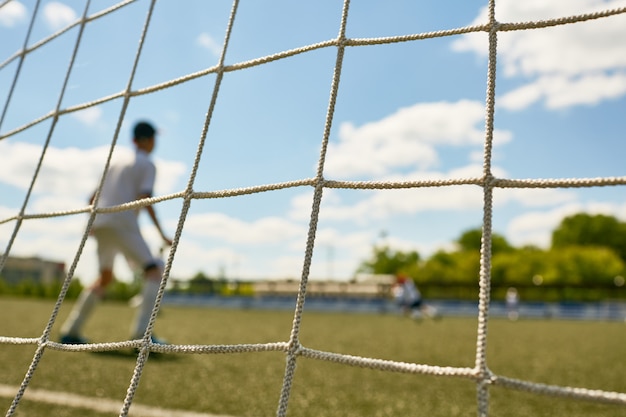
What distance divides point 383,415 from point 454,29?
4.38 ft

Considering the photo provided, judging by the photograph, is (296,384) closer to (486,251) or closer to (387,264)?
(486,251)

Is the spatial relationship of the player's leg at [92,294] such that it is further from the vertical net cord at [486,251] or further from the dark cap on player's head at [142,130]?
the vertical net cord at [486,251]

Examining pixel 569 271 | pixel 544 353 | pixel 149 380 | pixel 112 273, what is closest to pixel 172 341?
pixel 112 273

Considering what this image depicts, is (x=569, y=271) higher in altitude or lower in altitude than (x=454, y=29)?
higher

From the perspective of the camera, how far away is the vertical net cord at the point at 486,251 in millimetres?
1081

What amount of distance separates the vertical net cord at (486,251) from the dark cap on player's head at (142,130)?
2.38 metres

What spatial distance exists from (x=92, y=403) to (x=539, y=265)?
147 ft

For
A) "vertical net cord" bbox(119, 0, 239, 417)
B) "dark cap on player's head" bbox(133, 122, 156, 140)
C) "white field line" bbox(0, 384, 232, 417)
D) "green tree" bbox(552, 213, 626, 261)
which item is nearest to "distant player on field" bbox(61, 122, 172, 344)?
"dark cap on player's head" bbox(133, 122, 156, 140)

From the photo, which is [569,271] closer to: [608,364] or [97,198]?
[608,364]

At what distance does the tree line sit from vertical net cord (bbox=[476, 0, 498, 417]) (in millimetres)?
20343

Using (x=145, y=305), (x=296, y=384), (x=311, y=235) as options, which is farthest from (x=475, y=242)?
(x=311, y=235)

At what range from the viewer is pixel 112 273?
11.8 ft

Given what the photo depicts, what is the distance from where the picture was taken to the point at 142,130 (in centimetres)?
350

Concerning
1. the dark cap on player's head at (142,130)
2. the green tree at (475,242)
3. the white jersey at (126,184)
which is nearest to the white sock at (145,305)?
the white jersey at (126,184)
